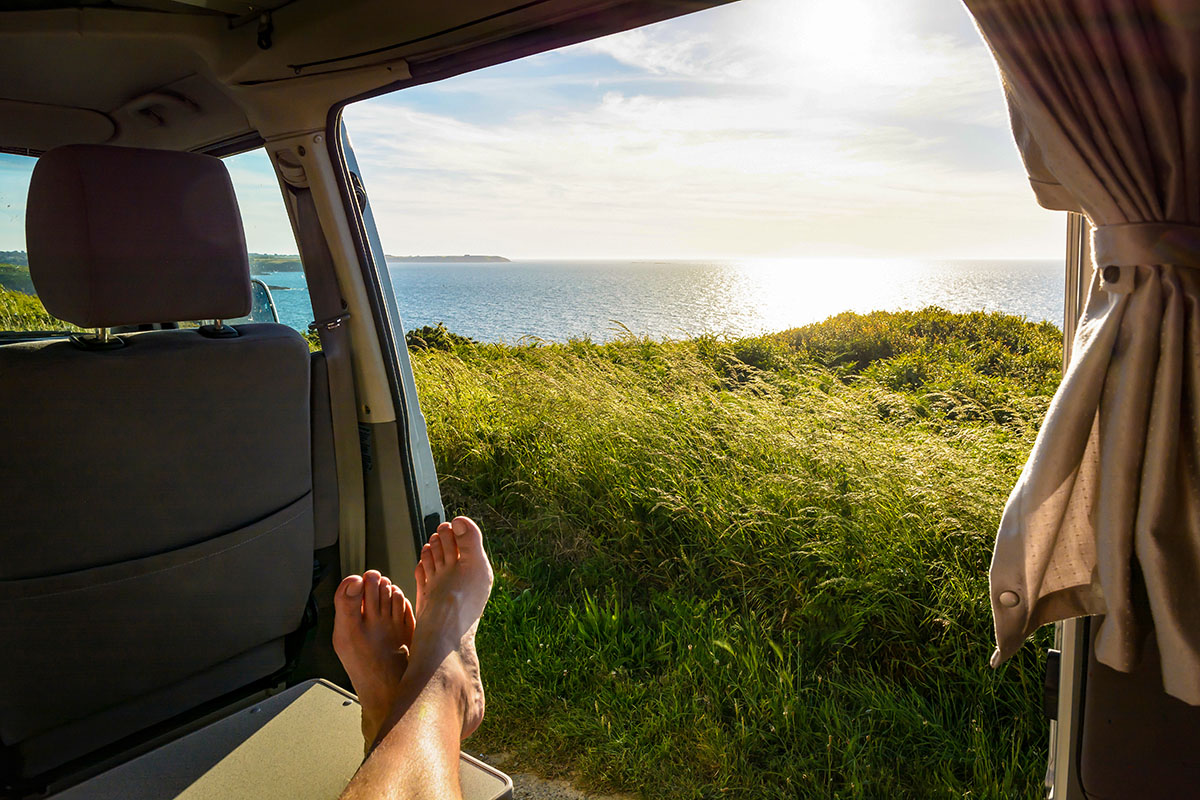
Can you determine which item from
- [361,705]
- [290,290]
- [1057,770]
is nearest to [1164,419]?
[1057,770]

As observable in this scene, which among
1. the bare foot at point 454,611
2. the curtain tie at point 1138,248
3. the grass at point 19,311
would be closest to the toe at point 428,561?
the bare foot at point 454,611

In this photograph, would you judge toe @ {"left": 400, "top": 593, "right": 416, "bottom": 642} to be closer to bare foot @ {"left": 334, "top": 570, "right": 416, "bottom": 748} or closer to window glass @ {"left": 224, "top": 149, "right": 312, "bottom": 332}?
bare foot @ {"left": 334, "top": 570, "right": 416, "bottom": 748}

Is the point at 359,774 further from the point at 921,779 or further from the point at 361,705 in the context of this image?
the point at 921,779

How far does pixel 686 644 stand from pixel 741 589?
0.33 metres

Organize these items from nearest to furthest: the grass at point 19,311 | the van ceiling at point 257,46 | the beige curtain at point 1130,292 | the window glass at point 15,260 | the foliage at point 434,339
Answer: the beige curtain at point 1130,292
the van ceiling at point 257,46
the window glass at point 15,260
the grass at point 19,311
the foliage at point 434,339

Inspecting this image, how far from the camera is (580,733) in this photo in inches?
85.4

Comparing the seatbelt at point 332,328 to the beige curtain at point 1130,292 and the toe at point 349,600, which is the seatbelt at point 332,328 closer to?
the toe at point 349,600

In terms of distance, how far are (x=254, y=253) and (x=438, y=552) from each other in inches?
38.3

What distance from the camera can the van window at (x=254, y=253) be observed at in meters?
2.06

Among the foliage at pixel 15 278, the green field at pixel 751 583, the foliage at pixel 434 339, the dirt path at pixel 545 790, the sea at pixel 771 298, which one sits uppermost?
the foliage at pixel 15 278

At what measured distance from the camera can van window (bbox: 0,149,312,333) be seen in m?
2.06

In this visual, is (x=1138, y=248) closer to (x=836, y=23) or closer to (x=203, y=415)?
(x=836, y=23)

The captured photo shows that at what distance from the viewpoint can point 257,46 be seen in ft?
5.79

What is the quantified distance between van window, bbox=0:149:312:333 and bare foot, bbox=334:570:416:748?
30.6 inches
